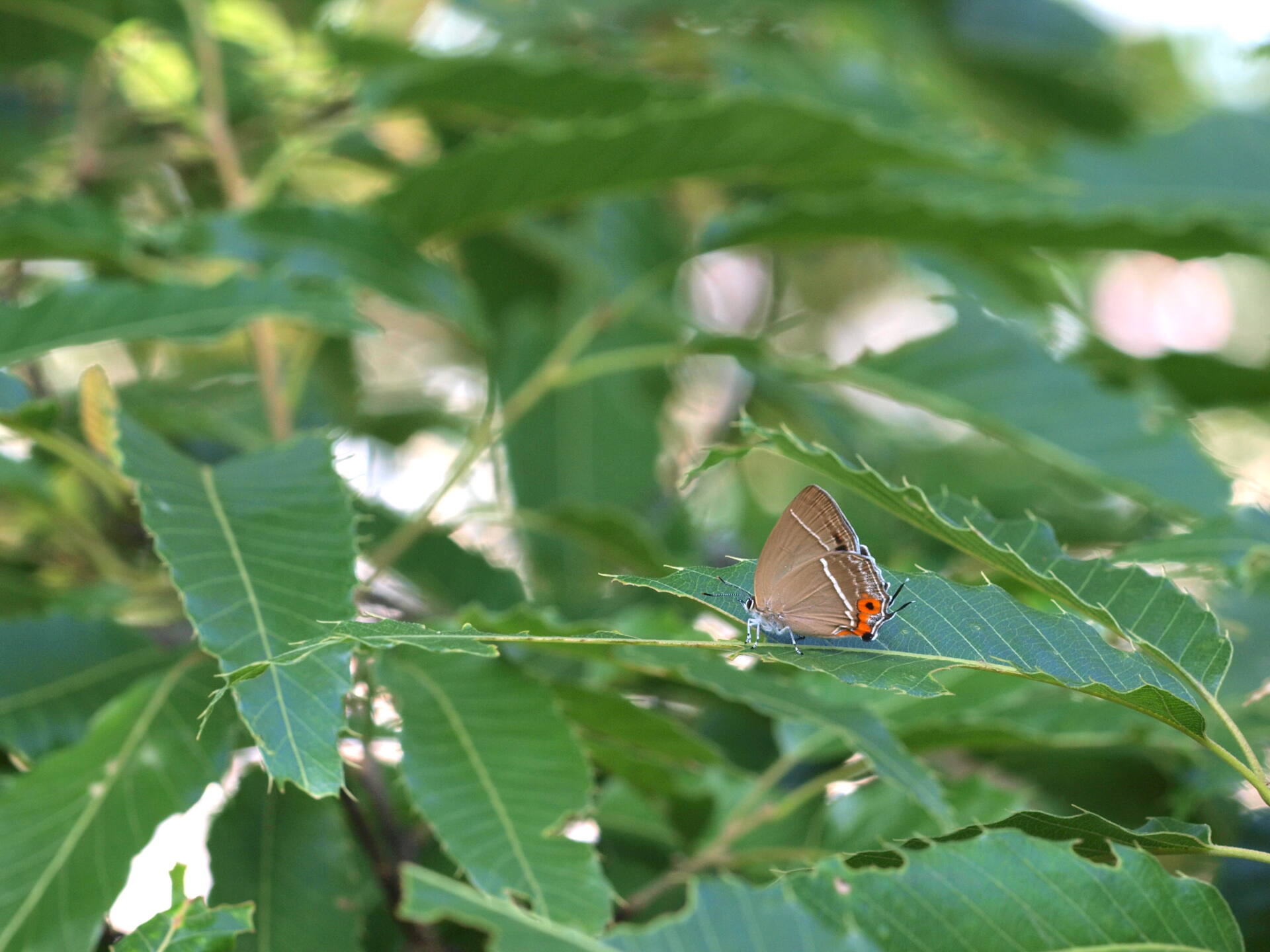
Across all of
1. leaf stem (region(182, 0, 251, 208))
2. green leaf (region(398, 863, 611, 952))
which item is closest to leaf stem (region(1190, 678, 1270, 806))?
green leaf (region(398, 863, 611, 952))

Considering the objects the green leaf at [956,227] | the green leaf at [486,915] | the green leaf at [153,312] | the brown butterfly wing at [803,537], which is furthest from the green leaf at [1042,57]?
the green leaf at [486,915]

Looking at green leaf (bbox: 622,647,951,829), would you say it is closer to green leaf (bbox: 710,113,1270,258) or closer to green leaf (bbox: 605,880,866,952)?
green leaf (bbox: 605,880,866,952)

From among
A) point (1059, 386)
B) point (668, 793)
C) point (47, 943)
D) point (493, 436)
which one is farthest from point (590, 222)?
point (47, 943)

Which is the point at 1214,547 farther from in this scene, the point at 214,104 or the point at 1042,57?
the point at 1042,57

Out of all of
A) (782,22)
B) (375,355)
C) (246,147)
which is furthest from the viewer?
(375,355)

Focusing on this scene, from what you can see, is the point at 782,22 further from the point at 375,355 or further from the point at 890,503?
the point at 890,503

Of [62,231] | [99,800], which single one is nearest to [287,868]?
[99,800]

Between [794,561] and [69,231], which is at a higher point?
[69,231]
